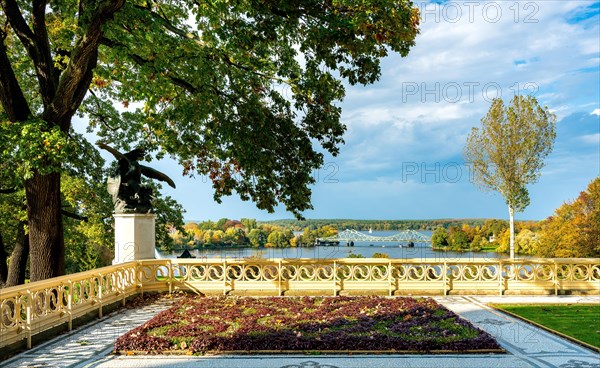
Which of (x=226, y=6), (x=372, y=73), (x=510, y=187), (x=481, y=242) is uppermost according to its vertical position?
(x=226, y=6)

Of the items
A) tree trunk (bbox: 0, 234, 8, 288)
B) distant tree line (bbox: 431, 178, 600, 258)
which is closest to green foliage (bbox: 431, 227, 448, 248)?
distant tree line (bbox: 431, 178, 600, 258)

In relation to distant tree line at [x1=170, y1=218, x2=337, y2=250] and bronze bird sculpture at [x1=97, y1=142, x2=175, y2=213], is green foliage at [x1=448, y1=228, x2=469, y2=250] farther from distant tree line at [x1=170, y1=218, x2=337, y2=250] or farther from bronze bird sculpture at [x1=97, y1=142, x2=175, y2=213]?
bronze bird sculpture at [x1=97, y1=142, x2=175, y2=213]

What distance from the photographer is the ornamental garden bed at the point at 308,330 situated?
22.7 ft

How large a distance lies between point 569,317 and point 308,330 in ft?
17.2

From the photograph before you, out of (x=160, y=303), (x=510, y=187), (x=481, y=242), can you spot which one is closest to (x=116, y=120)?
(x=160, y=303)

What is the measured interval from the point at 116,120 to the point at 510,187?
2121cm

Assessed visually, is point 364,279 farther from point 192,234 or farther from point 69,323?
point 192,234

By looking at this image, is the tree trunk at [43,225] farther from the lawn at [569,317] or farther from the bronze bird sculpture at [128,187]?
the lawn at [569,317]

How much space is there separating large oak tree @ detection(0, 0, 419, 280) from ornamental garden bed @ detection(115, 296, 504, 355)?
8.31 feet

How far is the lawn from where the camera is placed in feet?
25.6

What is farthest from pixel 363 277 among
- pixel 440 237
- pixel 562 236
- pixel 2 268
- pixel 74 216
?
pixel 440 237

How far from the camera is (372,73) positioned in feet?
34.2

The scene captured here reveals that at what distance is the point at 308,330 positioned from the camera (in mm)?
7777

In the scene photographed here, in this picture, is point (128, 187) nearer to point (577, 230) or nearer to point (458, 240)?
point (577, 230)
